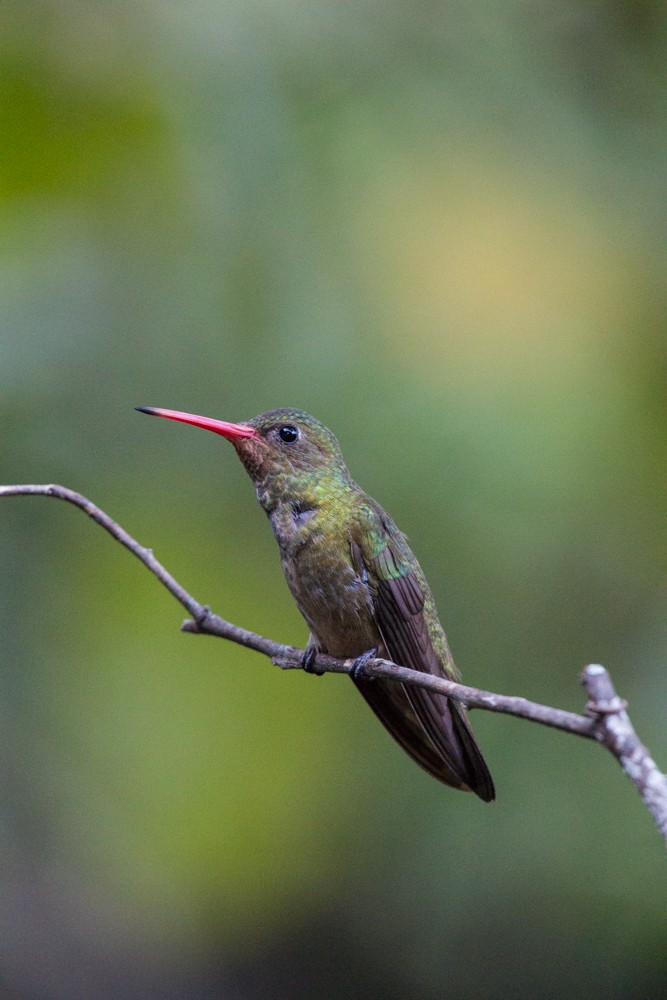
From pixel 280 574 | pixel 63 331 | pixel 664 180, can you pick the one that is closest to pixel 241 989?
pixel 280 574

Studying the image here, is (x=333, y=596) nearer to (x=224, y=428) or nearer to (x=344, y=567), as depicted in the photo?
(x=344, y=567)

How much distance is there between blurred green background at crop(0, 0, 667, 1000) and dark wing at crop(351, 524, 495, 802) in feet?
5.15

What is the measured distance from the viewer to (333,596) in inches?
93.0

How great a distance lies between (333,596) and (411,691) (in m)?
0.28

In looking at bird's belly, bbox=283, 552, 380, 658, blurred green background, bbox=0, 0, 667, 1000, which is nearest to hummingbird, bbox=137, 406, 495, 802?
bird's belly, bbox=283, 552, 380, 658

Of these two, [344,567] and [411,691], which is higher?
[344,567]

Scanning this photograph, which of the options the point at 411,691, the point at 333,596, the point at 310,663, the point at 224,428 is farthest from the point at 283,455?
the point at 411,691

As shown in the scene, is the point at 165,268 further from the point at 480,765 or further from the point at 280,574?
the point at 480,765

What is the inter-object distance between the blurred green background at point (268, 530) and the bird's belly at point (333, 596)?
1668 mm

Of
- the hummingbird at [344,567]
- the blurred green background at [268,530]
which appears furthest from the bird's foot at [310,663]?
the blurred green background at [268,530]

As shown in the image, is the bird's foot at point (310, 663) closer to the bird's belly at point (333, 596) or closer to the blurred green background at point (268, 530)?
the bird's belly at point (333, 596)

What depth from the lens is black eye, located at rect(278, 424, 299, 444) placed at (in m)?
2.47

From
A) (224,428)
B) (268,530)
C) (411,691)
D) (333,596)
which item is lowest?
(411,691)

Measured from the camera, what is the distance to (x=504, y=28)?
17.3 ft
